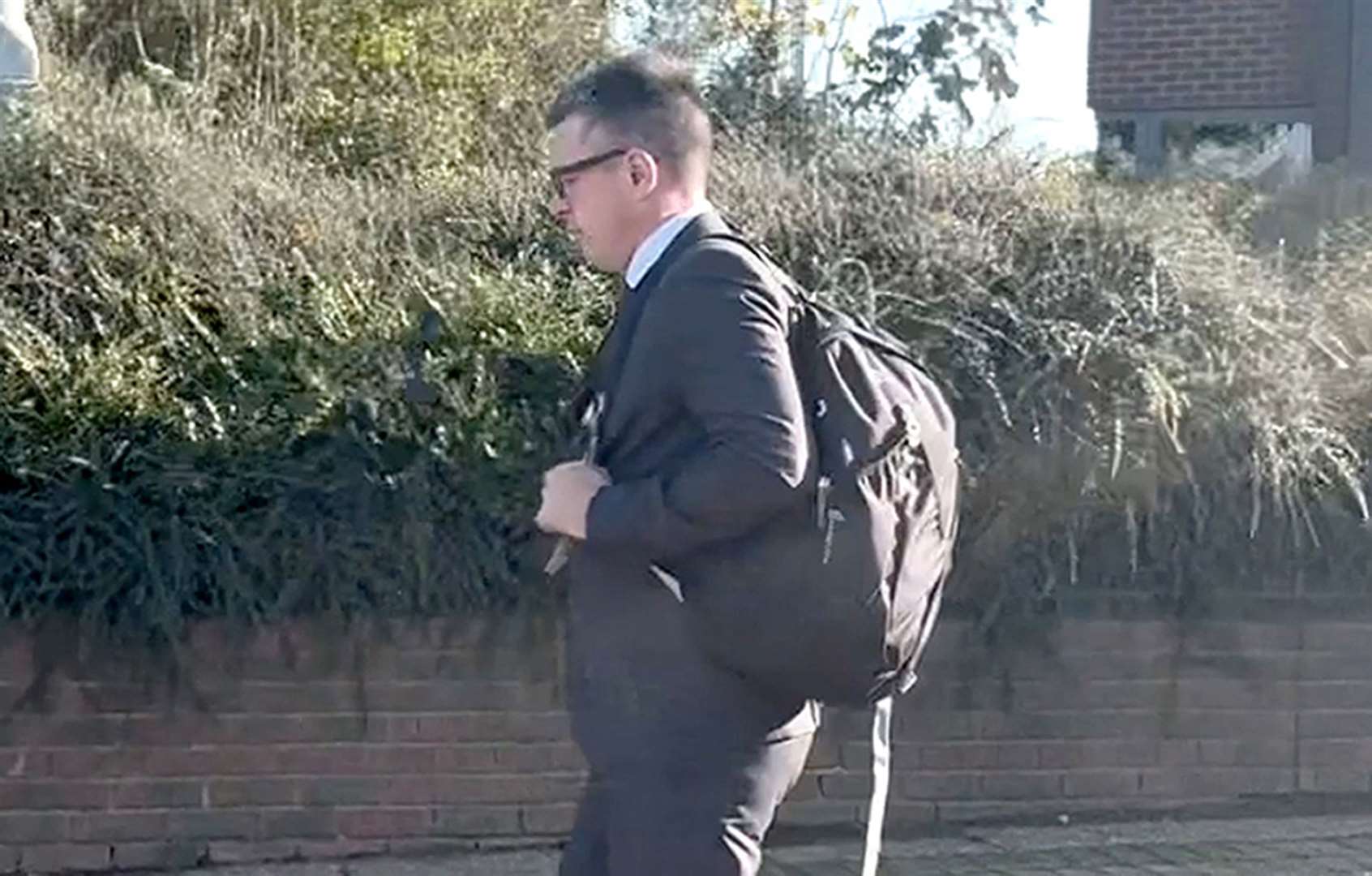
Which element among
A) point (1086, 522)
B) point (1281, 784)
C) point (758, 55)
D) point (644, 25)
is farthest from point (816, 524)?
point (644, 25)

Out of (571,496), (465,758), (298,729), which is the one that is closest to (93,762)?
(298,729)

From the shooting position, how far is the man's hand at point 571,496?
3.17 m

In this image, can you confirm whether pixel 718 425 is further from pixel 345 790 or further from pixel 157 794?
pixel 157 794

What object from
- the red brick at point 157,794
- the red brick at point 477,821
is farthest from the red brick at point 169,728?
the red brick at point 477,821

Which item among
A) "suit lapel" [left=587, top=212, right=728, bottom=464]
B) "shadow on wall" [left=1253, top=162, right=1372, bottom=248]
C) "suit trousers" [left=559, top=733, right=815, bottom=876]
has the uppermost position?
"shadow on wall" [left=1253, top=162, right=1372, bottom=248]

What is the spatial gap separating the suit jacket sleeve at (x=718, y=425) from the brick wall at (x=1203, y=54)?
10890 millimetres

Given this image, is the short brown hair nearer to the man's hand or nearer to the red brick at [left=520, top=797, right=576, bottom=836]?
the man's hand

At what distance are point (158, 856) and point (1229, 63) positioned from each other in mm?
9658

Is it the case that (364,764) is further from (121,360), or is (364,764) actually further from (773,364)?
(773,364)

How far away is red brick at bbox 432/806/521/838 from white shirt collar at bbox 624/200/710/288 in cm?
310

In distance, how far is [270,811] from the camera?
5.96 metres

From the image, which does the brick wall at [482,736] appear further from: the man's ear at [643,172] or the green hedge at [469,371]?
the man's ear at [643,172]

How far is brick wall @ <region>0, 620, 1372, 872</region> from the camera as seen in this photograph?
5867mm

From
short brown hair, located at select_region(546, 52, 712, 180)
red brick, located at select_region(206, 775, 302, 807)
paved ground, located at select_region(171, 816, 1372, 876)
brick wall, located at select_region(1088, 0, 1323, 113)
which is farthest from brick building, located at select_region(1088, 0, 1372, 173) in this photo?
short brown hair, located at select_region(546, 52, 712, 180)
